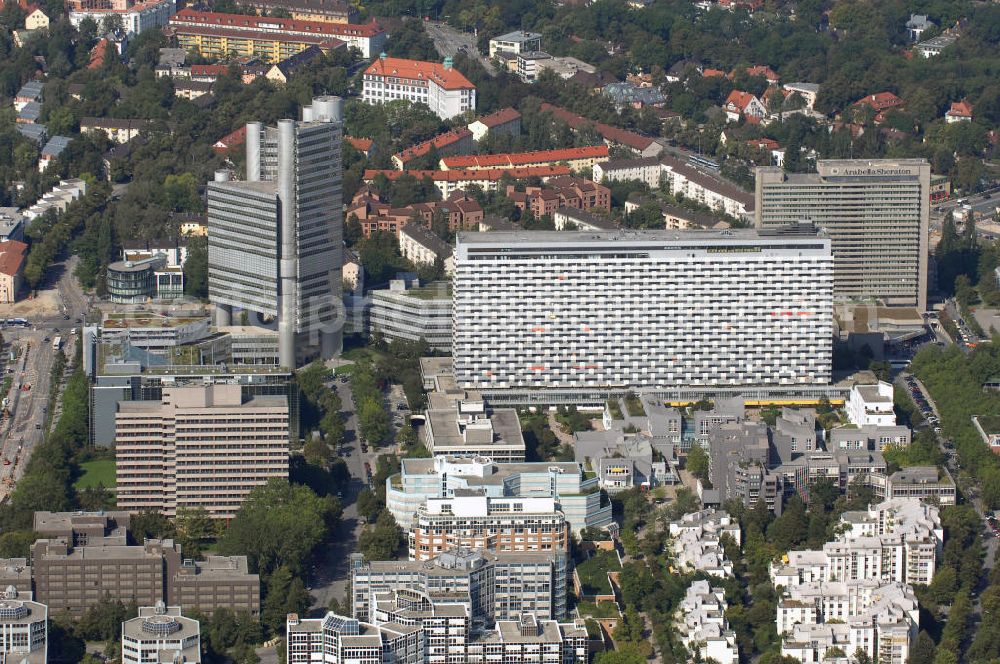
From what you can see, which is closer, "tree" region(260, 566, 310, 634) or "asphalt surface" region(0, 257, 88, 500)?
"tree" region(260, 566, 310, 634)

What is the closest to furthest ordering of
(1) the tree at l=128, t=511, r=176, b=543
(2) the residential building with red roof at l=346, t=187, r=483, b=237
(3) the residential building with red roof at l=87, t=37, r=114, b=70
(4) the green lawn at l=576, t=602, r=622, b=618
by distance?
(4) the green lawn at l=576, t=602, r=622, b=618, (1) the tree at l=128, t=511, r=176, b=543, (2) the residential building with red roof at l=346, t=187, r=483, b=237, (3) the residential building with red roof at l=87, t=37, r=114, b=70

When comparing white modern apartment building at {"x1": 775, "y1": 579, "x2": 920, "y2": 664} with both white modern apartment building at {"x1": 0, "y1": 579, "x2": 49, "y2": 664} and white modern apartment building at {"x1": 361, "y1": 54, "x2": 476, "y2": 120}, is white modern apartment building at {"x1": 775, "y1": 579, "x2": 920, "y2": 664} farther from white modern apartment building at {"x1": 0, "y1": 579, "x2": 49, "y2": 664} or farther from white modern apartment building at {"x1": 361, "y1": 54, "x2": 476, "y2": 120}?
white modern apartment building at {"x1": 361, "y1": 54, "x2": 476, "y2": 120}

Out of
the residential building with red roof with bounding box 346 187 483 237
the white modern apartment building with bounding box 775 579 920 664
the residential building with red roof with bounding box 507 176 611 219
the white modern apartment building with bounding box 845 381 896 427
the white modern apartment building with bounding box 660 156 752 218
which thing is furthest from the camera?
the residential building with red roof with bounding box 507 176 611 219

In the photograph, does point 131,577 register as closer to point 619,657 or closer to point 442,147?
point 619,657

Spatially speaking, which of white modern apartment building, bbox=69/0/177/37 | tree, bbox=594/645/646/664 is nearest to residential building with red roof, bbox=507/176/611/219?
white modern apartment building, bbox=69/0/177/37

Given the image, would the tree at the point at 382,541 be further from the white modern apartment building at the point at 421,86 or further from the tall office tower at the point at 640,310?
the white modern apartment building at the point at 421,86

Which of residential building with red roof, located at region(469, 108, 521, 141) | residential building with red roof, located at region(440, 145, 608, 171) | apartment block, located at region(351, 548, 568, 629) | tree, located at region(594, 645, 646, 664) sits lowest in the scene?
tree, located at region(594, 645, 646, 664)

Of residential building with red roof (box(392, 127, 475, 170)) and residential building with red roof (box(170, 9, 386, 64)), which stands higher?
residential building with red roof (box(170, 9, 386, 64))

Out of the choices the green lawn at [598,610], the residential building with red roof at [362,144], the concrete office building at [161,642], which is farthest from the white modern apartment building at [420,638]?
the residential building with red roof at [362,144]
